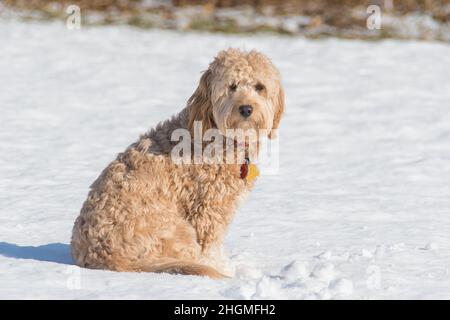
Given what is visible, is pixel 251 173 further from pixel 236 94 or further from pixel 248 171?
pixel 236 94

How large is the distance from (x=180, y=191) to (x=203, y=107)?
552 mm

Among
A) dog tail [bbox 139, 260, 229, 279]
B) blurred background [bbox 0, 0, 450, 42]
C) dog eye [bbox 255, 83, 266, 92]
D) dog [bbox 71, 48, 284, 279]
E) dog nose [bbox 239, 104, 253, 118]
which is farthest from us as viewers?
blurred background [bbox 0, 0, 450, 42]

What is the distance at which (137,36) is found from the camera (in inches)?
579

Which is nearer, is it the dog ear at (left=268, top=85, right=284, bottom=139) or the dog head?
the dog head

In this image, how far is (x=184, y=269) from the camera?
493 centimetres

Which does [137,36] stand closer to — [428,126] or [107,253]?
[428,126]

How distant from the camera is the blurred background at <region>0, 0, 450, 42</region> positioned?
15688 millimetres

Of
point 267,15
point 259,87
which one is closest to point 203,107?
point 259,87

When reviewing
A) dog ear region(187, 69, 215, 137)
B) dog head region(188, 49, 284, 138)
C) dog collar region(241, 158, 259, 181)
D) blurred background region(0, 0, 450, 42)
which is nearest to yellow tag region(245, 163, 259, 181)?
dog collar region(241, 158, 259, 181)

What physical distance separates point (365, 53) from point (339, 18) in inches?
106

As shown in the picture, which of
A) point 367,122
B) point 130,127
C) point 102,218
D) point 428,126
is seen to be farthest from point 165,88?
point 102,218

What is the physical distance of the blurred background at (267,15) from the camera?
1569cm

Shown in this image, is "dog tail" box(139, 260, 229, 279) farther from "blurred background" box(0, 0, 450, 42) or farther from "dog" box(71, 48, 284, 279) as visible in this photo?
"blurred background" box(0, 0, 450, 42)

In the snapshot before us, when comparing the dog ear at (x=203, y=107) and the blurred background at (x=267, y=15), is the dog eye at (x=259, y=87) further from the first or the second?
the blurred background at (x=267, y=15)
